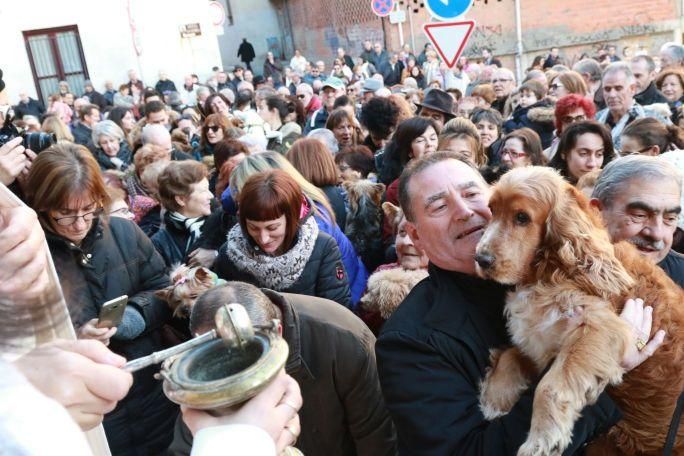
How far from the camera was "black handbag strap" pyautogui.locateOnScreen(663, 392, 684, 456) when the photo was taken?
6.41 ft

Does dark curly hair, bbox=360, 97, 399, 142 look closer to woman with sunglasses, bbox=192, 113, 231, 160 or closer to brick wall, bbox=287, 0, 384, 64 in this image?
woman with sunglasses, bbox=192, 113, 231, 160

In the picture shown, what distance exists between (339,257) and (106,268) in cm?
144

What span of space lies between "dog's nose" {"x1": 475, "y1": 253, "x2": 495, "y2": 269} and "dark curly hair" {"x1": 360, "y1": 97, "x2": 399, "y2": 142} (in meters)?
5.32

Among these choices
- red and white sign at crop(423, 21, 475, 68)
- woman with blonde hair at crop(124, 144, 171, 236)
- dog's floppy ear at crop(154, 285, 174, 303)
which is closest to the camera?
dog's floppy ear at crop(154, 285, 174, 303)

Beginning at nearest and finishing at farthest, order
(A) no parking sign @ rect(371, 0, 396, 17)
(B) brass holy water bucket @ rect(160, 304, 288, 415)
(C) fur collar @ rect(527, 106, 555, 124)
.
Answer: (B) brass holy water bucket @ rect(160, 304, 288, 415)
(C) fur collar @ rect(527, 106, 555, 124)
(A) no parking sign @ rect(371, 0, 396, 17)

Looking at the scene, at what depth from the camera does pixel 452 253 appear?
232 centimetres

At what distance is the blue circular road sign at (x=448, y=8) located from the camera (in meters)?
7.79

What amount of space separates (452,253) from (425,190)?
28 cm

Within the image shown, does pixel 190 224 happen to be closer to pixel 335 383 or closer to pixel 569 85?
pixel 335 383

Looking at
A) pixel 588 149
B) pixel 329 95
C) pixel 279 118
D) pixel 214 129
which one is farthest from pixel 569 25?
pixel 588 149

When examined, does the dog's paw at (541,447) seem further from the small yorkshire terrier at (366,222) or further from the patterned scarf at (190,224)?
the patterned scarf at (190,224)

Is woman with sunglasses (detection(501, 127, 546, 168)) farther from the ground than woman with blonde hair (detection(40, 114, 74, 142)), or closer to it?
closer to it

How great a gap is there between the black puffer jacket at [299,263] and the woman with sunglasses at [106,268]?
559 millimetres

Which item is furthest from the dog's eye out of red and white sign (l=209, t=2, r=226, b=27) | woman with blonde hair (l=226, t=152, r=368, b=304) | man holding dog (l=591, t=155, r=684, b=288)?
red and white sign (l=209, t=2, r=226, b=27)
